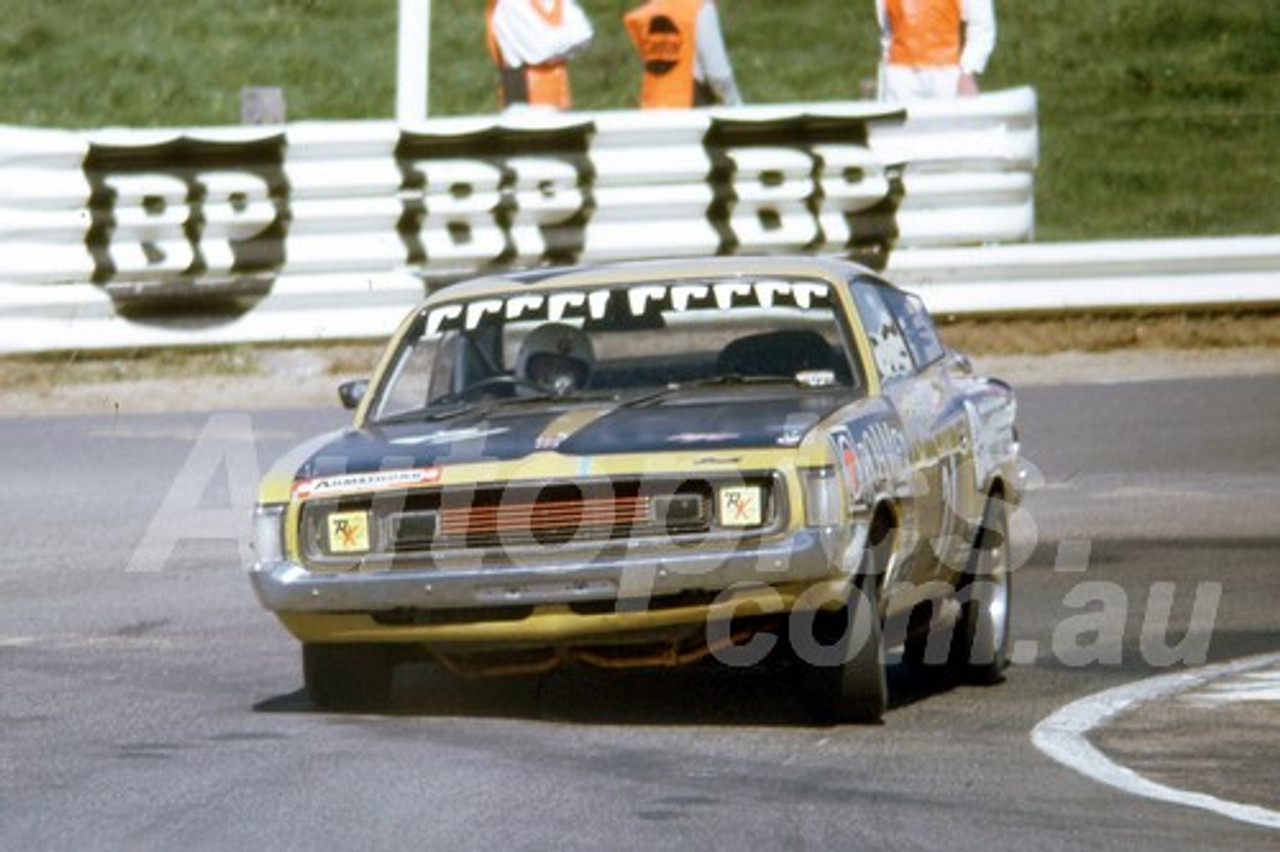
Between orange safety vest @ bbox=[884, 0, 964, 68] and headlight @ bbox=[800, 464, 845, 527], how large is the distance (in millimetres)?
11475

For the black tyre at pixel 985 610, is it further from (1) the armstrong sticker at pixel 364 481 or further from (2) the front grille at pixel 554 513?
(1) the armstrong sticker at pixel 364 481

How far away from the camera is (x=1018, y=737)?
370 inches

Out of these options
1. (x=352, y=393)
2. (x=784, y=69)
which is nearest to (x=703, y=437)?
(x=352, y=393)

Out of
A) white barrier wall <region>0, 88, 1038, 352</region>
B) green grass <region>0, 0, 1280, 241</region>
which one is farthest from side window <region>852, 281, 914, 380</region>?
→ green grass <region>0, 0, 1280, 241</region>

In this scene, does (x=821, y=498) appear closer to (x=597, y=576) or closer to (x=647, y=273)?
(x=597, y=576)

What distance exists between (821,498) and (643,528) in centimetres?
49

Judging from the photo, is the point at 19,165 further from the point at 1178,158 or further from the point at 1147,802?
the point at 1147,802

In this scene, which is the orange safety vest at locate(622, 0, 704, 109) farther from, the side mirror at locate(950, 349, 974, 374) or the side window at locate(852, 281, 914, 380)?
the side window at locate(852, 281, 914, 380)

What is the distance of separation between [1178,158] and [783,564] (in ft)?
48.7

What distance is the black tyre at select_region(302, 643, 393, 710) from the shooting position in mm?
9898

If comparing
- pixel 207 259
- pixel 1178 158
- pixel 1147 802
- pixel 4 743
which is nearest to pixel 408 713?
→ pixel 4 743

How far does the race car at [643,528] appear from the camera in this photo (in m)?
9.43

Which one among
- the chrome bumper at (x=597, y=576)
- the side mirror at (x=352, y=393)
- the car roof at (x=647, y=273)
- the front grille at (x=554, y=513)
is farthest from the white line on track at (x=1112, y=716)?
the side mirror at (x=352, y=393)

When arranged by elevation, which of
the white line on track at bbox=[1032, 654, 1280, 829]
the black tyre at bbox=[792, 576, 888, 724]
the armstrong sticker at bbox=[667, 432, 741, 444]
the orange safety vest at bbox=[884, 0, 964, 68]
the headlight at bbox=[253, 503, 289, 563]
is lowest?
the white line on track at bbox=[1032, 654, 1280, 829]
